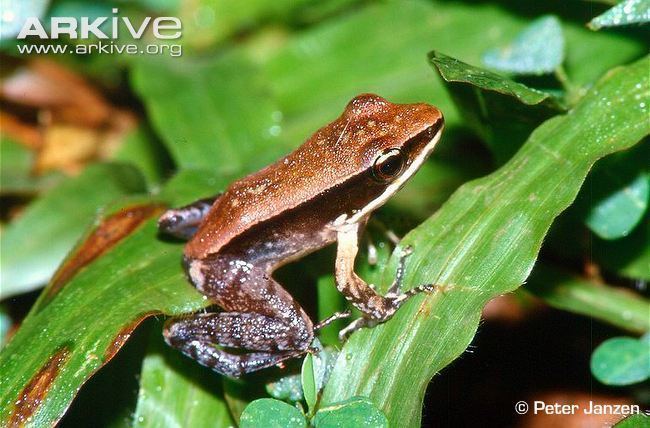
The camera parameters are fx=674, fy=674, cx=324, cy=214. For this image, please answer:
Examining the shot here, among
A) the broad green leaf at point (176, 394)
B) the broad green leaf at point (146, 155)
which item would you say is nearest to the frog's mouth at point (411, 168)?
the broad green leaf at point (176, 394)

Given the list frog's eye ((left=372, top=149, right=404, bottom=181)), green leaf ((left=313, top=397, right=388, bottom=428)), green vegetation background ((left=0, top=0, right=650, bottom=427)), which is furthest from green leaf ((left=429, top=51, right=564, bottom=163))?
green leaf ((left=313, top=397, right=388, bottom=428))

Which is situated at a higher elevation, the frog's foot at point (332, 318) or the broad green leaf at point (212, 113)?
the broad green leaf at point (212, 113)

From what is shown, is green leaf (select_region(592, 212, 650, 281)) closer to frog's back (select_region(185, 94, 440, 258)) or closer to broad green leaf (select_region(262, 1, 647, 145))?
broad green leaf (select_region(262, 1, 647, 145))

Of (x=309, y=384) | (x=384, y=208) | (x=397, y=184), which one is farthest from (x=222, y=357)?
(x=384, y=208)

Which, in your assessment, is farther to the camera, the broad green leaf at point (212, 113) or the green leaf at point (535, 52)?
the broad green leaf at point (212, 113)

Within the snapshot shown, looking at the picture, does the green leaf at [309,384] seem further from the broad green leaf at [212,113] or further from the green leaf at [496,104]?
the broad green leaf at [212,113]

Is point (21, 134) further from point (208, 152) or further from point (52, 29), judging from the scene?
point (208, 152)
